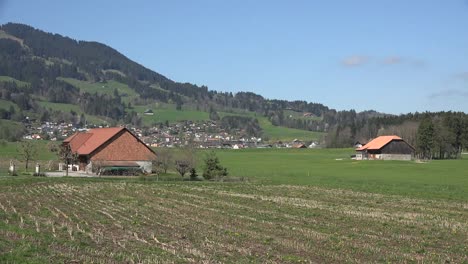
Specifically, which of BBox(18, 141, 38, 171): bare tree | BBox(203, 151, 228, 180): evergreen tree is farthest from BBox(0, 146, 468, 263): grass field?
BBox(18, 141, 38, 171): bare tree

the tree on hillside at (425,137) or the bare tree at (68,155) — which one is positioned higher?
the tree on hillside at (425,137)

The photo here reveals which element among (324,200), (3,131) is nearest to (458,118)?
(324,200)

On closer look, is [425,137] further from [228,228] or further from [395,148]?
[228,228]

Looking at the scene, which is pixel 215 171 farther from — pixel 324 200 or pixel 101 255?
pixel 101 255

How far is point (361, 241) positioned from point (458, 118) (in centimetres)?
12627

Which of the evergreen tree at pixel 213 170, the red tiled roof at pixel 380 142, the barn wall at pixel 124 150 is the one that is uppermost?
the red tiled roof at pixel 380 142

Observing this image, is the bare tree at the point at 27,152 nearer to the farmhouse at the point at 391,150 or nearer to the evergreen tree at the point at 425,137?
the farmhouse at the point at 391,150

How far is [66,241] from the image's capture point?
19.5 m

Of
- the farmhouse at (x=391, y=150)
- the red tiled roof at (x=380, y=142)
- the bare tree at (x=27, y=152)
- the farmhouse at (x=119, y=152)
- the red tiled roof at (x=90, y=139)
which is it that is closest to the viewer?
the bare tree at (x=27, y=152)

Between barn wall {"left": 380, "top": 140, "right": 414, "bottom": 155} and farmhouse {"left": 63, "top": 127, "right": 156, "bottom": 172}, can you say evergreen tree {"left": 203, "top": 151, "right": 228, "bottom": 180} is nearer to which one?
farmhouse {"left": 63, "top": 127, "right": 156, "bottom": 172}

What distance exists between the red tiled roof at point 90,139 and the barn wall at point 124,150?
95 cm

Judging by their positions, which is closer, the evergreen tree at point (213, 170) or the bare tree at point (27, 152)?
the evergreen tree at point (213, 170)

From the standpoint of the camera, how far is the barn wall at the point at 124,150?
8556 cm

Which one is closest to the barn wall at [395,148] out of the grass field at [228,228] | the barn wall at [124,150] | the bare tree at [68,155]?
the barn wall at [124,150]
